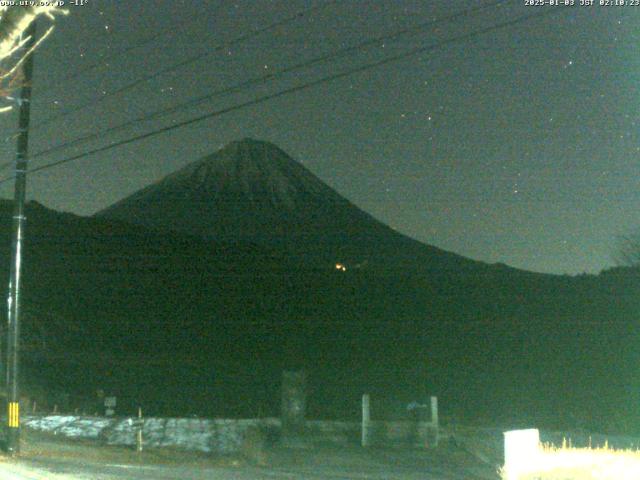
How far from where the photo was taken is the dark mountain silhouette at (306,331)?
35.5 meters

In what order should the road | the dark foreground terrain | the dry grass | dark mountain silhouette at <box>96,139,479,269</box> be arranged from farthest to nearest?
dark mountain silhouette at <box>96,139,479,269</box>, the dark foreground terrain, the road, the dry grass

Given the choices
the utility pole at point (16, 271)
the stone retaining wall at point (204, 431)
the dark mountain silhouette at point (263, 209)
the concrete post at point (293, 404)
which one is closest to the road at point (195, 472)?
the utility pole at point (16, 271)

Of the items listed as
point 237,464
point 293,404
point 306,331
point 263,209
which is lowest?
point 237,464

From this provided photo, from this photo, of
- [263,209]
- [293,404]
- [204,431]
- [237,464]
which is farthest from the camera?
[263,209]

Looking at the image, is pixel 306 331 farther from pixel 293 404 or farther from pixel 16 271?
pixel 16 271

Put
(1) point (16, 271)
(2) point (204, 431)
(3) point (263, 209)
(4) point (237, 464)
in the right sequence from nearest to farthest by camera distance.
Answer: (1) point (16, 271) → (4) point (237, 464) → (2) point (204, 431) → (3) point (263, 209)

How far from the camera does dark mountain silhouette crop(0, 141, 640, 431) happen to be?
3547 centimetres

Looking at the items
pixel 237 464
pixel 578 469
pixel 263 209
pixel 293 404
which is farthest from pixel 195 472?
pixel 263 209

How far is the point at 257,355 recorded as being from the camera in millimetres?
46656

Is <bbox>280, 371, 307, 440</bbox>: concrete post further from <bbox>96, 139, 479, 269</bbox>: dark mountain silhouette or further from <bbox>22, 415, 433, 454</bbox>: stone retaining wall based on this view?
<bbox>96, 139, 479, 269</bbox>: dark mountain silhouette

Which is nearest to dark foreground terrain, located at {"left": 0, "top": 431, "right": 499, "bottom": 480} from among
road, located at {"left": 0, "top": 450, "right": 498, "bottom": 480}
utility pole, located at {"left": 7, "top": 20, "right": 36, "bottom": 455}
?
road, located at {"left": 0, "top": 450, "right": 498, "bottom": 480}

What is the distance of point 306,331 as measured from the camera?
52.4 metres

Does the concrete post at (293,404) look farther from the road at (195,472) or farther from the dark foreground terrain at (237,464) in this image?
the road at (195,472)

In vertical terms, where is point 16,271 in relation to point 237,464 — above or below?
above
